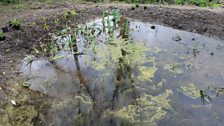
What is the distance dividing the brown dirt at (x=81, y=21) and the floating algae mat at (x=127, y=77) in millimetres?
282

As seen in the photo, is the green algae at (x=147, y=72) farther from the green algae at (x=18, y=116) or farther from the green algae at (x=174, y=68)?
the green algae at (x=18, y=116)

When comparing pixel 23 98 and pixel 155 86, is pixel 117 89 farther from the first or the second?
pixel 23 98

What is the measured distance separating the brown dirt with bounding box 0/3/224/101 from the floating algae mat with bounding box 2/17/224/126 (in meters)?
0.28

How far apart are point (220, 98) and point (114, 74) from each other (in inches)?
72.6

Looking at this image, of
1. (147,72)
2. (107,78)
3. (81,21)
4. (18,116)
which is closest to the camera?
(18,116)

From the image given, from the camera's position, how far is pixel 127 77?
18.2 ft

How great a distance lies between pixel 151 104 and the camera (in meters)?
4.83

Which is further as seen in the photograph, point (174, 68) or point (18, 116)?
point (174, 68)

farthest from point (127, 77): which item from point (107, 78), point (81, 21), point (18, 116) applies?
point (81, 21)

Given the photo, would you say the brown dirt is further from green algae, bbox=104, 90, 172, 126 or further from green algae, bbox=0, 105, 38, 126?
green algae, bbox=104, 90, 172, 126

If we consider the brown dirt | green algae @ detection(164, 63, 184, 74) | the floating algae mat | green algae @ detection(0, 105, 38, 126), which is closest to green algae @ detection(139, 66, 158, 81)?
the floating algae mat

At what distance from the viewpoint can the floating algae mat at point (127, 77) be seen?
181 inches

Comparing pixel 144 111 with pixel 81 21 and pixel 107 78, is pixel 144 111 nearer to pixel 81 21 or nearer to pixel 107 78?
pixel 107 78

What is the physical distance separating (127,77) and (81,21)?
275 centimetres
